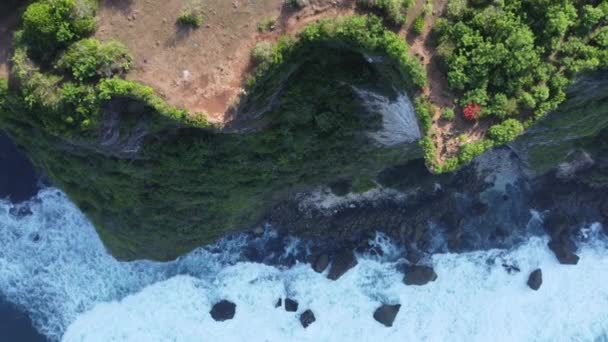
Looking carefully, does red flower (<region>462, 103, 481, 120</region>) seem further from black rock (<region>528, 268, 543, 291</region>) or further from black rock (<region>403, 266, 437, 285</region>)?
black rock (<region>528, 268, 543, 291</region>)

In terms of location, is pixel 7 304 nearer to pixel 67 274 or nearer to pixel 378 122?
pixel 67 274

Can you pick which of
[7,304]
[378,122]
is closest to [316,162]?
[378,122]

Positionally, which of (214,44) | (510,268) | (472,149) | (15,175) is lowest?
(510,268)

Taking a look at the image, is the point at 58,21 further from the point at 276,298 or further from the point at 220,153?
the point at 276,298

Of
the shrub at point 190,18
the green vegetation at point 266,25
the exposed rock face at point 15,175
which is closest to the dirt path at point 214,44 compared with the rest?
the green vegetation at point 266,25

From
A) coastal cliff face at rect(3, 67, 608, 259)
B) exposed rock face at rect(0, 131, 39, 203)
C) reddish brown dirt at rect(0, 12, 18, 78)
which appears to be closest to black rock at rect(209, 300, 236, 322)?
coastal cliff face at rect(3, 67, 608, 259)

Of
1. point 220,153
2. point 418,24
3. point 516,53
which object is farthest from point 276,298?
point 516,53
